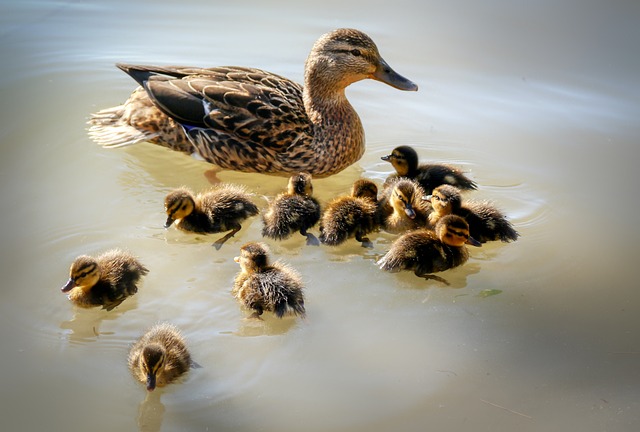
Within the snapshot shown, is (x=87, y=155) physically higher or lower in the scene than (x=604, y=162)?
lower

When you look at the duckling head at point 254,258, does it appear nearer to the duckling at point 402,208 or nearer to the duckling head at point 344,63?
the duckling at point 402,208

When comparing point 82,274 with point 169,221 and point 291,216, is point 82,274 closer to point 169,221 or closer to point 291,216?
point 169,221

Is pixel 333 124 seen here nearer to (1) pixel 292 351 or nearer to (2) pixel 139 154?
(2) pixel 139 154

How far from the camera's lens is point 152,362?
268cm

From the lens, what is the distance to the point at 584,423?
109 inches

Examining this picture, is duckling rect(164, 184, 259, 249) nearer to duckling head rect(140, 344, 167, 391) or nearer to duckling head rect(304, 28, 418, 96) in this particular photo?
duckling head rect(304, 28, 418, 96)

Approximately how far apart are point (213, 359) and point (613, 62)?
3494 millimetres

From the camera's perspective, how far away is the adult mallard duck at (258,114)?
424cm

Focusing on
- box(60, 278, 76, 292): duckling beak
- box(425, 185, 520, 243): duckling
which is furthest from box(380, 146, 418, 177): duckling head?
box(60, 278, 76, 292): duckling beak

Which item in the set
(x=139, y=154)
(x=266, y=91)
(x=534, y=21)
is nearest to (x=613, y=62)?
(x=534, y=21)

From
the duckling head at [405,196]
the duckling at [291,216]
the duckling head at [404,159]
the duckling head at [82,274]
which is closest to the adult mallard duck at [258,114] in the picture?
the duckling head at [404,159]

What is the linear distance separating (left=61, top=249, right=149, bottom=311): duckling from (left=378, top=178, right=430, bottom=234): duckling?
47.9 inches

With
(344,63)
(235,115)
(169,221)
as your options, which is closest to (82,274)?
(169,221)

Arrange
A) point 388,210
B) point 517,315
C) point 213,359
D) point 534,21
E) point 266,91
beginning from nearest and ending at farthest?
point 213,359
point 517,315
point 388,210
point 266,91
point 534,21
